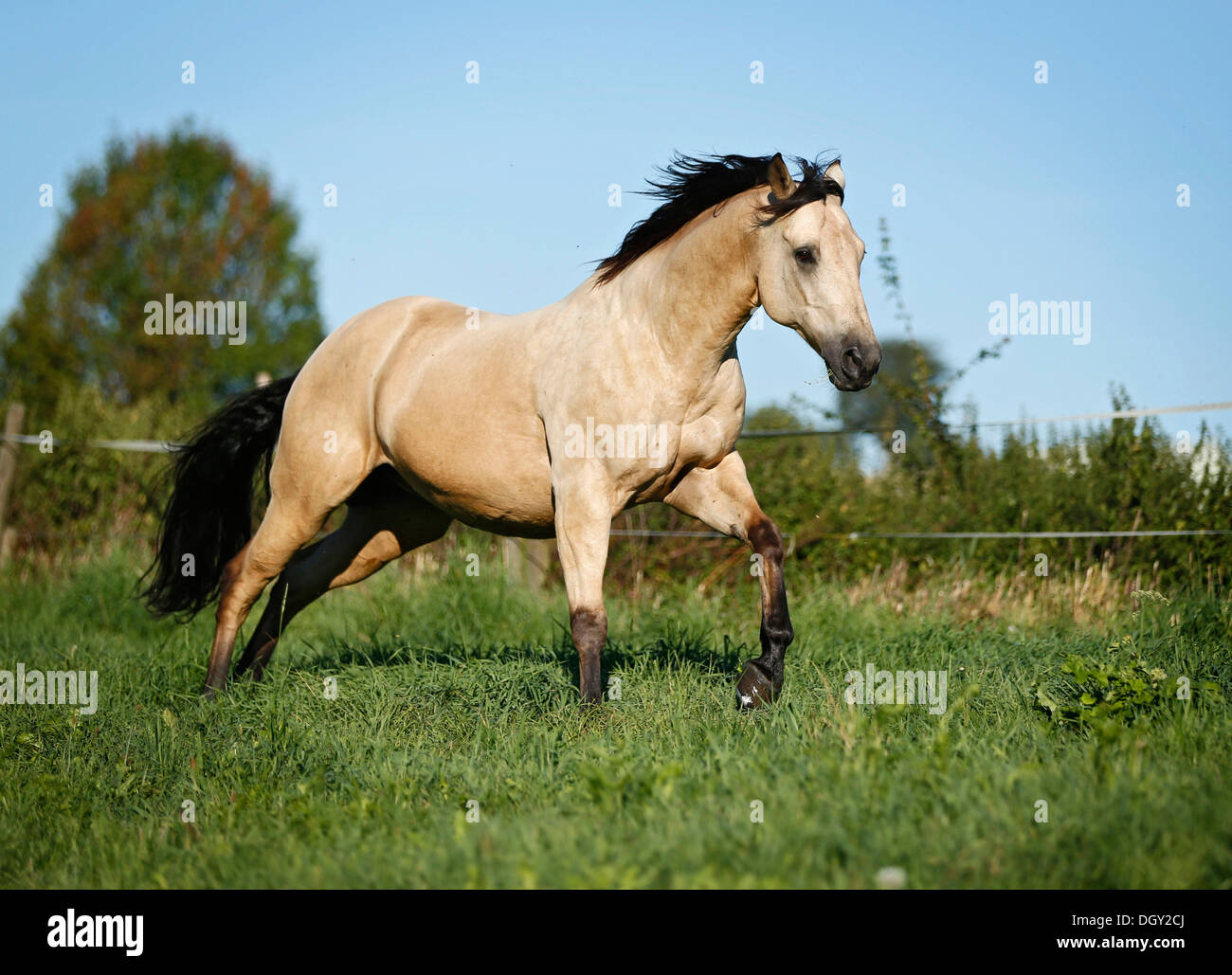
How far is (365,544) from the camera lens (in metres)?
6.38

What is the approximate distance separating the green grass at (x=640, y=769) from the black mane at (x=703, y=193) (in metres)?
2.10

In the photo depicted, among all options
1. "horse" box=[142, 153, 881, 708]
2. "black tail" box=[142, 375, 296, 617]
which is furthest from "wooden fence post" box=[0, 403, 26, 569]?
"horse" box=[142, 153, 881, 708]

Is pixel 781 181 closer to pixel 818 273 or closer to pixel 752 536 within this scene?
pixel 818 273

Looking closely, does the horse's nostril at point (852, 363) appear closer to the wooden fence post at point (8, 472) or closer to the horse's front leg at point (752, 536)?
the horse's front leg at point (752, 536)

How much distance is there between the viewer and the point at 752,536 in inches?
198

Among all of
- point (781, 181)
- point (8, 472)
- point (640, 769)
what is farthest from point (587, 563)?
point (8, 472)

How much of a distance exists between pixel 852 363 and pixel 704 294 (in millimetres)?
900

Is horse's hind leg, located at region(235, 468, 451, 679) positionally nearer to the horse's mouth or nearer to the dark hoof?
the dark hoof

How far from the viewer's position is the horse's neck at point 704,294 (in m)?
4.69

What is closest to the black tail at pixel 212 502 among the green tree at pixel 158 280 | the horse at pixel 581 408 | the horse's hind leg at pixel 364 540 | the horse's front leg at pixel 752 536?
the horse at pixel 581 408

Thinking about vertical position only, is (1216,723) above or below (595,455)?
below
